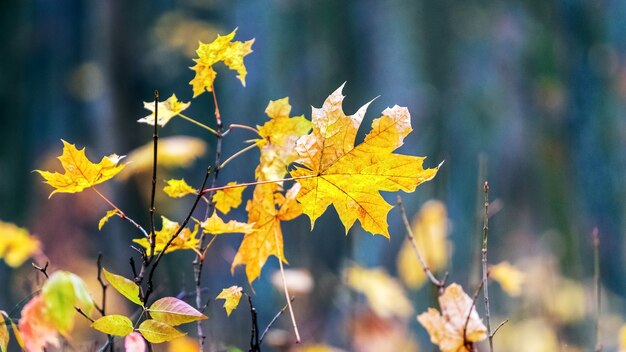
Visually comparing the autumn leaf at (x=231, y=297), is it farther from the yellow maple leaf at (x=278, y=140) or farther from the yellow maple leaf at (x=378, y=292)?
the yellow maple leaf at (x=378, y=292)

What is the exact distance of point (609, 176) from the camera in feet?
13.0

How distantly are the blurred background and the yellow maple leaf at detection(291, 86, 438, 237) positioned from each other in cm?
188

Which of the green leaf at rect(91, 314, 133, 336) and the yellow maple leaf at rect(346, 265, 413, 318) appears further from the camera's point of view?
the yellow maple leaf at rect(346, 265, 413, 318)

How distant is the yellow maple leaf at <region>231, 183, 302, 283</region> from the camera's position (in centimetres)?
73

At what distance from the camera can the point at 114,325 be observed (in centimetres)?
58

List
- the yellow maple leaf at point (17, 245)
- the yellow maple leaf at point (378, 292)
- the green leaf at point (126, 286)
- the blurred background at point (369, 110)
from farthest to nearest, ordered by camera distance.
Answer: the blurred background at point (369, 110) → the yellow maple leaf at point (378, 292) → the yellow maple leaf at point (17, 245) → the green leaf at point (126, 286)

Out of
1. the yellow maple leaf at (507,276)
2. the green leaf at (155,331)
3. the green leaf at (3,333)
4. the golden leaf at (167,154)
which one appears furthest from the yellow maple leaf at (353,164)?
the golden leaf at (167,154)

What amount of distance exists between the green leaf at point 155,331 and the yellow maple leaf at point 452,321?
34 centimetres

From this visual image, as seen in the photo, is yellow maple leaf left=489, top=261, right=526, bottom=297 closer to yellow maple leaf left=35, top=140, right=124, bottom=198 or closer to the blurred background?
yellow maple leaf left=35, top=140, right=124, bottom=198

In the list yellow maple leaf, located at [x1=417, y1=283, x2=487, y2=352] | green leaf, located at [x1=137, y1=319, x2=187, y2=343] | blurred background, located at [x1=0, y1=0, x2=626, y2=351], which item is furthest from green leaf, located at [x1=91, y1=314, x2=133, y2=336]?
blurred background, located at [x1=0, y1=0, x2=626, y2=351]

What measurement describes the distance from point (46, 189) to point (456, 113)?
411cm

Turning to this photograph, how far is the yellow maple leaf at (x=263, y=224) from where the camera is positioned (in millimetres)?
734

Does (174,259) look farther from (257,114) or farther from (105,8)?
(105,8)

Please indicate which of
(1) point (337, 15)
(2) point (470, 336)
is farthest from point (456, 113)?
Answer: (2) point (470, 336)
